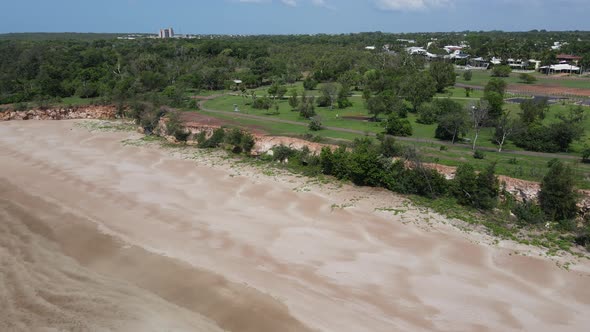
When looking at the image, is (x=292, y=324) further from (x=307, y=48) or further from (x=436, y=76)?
(x=307, y=48)

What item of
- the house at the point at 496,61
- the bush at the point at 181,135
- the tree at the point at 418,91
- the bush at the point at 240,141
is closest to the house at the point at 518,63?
the house at the point at 496,61

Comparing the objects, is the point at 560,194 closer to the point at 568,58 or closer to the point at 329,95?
the point at 329,95

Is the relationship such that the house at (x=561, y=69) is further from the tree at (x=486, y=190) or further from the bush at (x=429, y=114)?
the tree at (x=486, y=190)

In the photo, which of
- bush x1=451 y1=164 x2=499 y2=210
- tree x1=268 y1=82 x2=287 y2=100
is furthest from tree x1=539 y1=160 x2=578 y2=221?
tree x1=268 y1=82 x2=287 y2=100

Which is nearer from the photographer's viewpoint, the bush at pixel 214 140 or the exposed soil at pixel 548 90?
the bush at pixel 214 140

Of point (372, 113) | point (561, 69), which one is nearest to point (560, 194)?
point (372, 113)

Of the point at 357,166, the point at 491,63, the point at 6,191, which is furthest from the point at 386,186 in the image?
the point at 491,63
